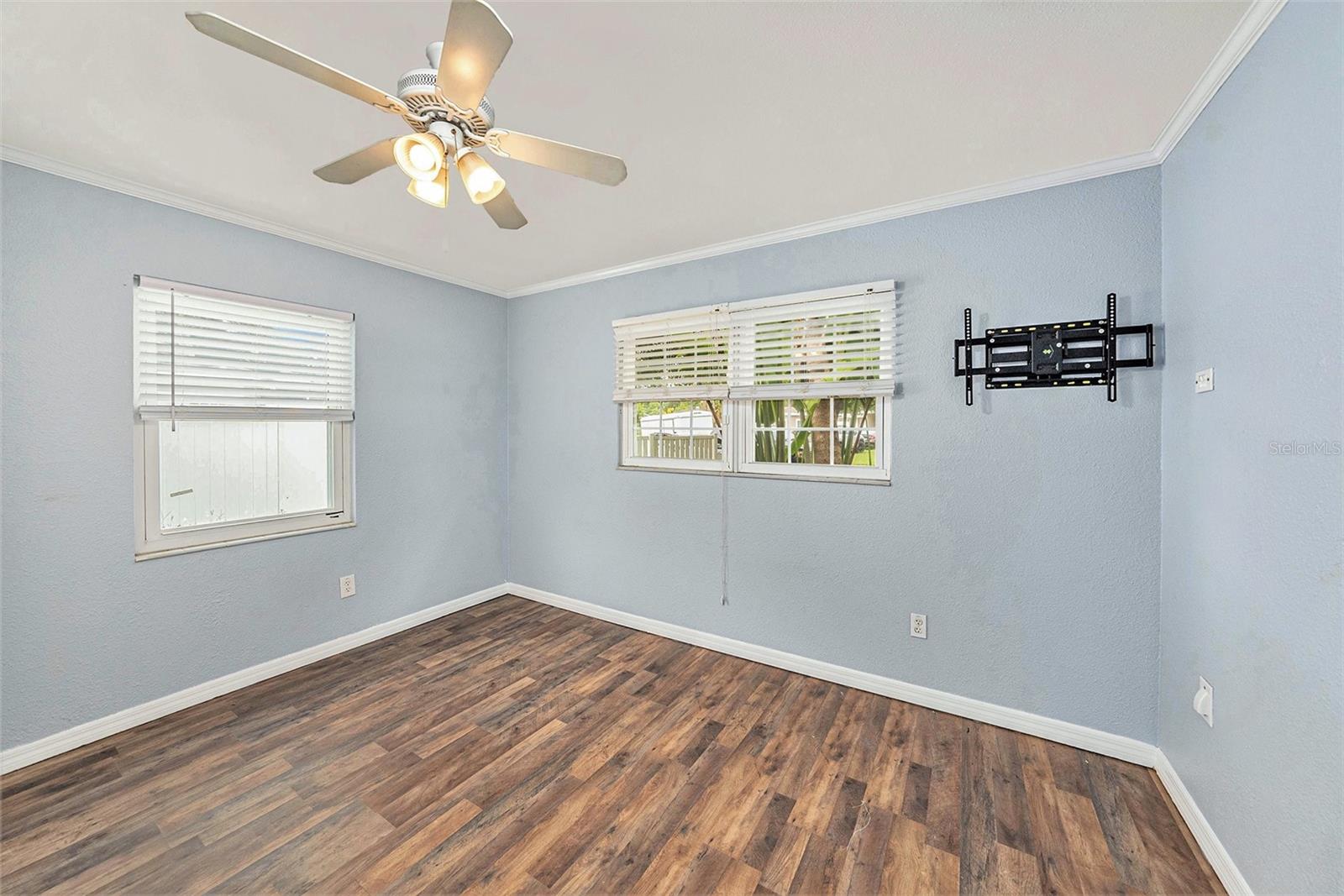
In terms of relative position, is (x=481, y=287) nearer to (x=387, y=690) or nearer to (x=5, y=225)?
(x=5, y=225)

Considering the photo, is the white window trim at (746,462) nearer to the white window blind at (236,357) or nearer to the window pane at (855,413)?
the window pane at (855,413)

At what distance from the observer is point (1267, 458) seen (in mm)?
1418

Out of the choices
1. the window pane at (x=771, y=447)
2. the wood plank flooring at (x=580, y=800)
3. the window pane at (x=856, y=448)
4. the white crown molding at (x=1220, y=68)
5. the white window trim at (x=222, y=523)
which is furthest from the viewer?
the window pane at (x=771, y=447)

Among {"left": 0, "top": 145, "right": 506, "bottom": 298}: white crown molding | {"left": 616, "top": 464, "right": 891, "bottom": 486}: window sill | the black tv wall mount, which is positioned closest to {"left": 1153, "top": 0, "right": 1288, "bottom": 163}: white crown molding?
the black tv wall mount

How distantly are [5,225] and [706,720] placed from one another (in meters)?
3.65

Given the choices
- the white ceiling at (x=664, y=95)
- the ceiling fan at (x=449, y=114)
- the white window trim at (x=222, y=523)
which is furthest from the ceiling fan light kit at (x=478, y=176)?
the white window trim at (x=222, y=523)

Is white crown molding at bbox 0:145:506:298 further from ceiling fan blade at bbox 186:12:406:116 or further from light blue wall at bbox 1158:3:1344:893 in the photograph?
light blue wall at bbox 1158:3:1344:893

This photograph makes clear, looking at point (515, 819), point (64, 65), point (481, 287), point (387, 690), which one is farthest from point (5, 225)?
point (515, 819)

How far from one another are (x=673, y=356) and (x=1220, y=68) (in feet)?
8.38

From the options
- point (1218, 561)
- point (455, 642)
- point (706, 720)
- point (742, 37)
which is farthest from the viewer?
point (455, 642)

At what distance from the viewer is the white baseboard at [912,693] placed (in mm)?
2182

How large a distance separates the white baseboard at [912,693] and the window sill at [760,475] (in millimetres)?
1018

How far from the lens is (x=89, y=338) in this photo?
2.28 metres

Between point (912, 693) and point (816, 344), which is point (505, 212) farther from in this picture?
point (912, 693)
